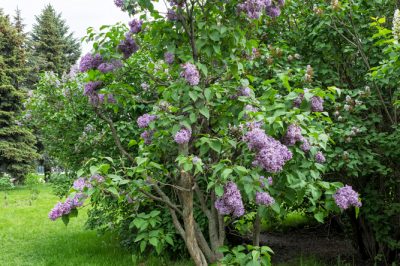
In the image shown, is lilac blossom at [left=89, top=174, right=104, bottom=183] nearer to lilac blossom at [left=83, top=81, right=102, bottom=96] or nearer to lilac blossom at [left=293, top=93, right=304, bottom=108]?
lilac blossom at [left=83, top=81, right=102, bottom=96]

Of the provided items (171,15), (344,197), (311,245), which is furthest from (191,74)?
(311,245)

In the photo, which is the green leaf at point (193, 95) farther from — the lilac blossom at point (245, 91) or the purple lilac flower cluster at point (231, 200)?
the purple lilac flower cluster at point (231, 200)

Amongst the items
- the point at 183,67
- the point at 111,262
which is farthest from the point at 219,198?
the point at 111,262

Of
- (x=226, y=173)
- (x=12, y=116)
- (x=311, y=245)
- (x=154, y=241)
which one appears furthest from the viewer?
(x=12, y=116)

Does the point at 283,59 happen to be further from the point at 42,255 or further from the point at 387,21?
the point at 42,255

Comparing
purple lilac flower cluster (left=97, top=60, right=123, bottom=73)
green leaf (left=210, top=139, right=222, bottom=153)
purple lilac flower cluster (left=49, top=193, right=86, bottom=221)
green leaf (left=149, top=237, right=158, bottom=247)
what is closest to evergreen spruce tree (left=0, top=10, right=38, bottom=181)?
purple lilac flower cluster (left=97, top=60, right=123, bottom=73)

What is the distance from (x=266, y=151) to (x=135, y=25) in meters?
1.35

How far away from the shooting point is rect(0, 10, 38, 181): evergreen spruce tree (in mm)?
19859

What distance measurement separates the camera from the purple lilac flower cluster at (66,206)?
7.24 feet

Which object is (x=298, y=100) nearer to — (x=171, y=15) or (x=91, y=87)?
(x=171, y=15)

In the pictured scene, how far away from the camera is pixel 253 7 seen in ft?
8.32

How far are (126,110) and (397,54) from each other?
124 inches

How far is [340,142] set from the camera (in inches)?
159

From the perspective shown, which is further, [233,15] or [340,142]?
[340,142]
